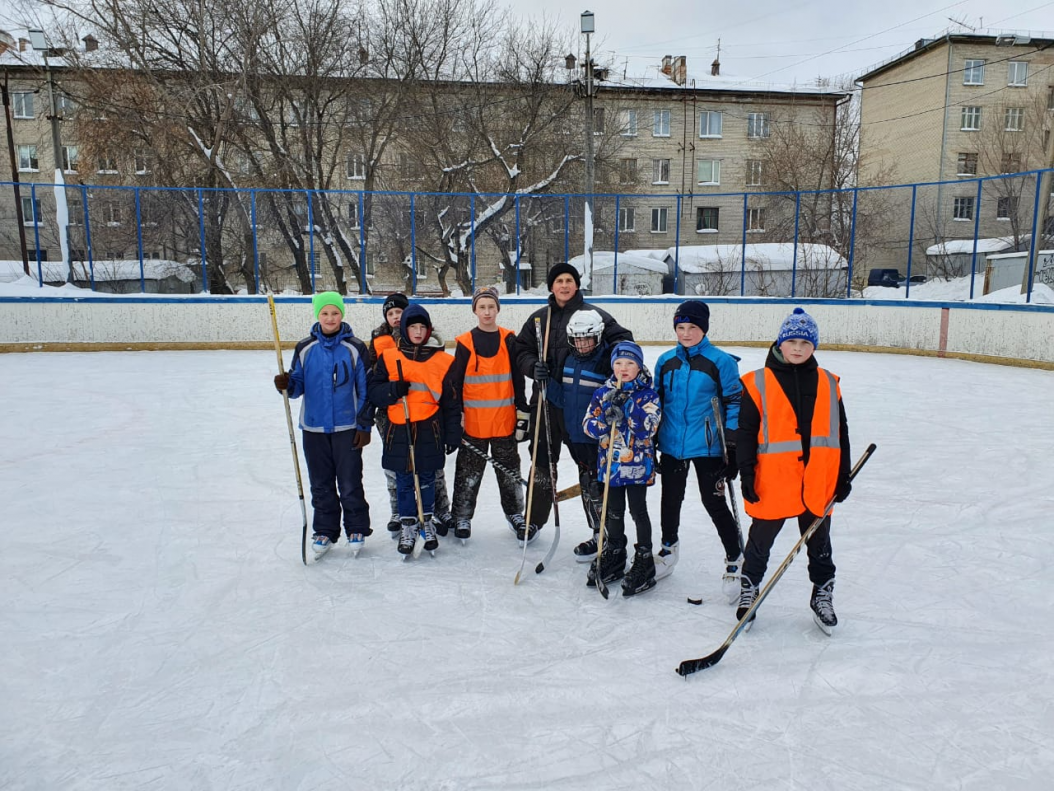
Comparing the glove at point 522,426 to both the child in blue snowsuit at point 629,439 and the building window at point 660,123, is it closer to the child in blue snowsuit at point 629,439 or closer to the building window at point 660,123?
the child in blue snowsuit at point 629,439

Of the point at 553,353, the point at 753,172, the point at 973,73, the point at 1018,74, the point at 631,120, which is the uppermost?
the point at 1018,74

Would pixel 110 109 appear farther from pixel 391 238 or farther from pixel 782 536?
pixel 782 536

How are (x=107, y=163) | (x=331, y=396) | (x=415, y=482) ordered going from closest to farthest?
(x=331, y=396), (x=415, y=482), (x=107, y=163)

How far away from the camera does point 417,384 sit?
3.31 m

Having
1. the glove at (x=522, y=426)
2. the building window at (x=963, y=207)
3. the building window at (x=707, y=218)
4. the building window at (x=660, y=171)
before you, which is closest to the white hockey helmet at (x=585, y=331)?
the glove at (x=522, y=426)

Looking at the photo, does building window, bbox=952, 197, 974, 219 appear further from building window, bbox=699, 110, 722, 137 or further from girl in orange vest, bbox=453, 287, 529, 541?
girl in orange vest, bbox=453, 287, 529, 541

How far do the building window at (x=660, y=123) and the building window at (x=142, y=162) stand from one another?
59.4ft

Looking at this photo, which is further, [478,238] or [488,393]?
[478,238]

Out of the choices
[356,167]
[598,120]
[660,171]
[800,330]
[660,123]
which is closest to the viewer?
[800,330]

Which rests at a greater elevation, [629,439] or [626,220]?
[626,220]

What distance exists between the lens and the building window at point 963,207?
2012 cm

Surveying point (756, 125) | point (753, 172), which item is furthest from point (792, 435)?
point (756, 125)

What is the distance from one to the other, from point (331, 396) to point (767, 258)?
12.7 m

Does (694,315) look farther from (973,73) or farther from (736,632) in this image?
(973,73)
